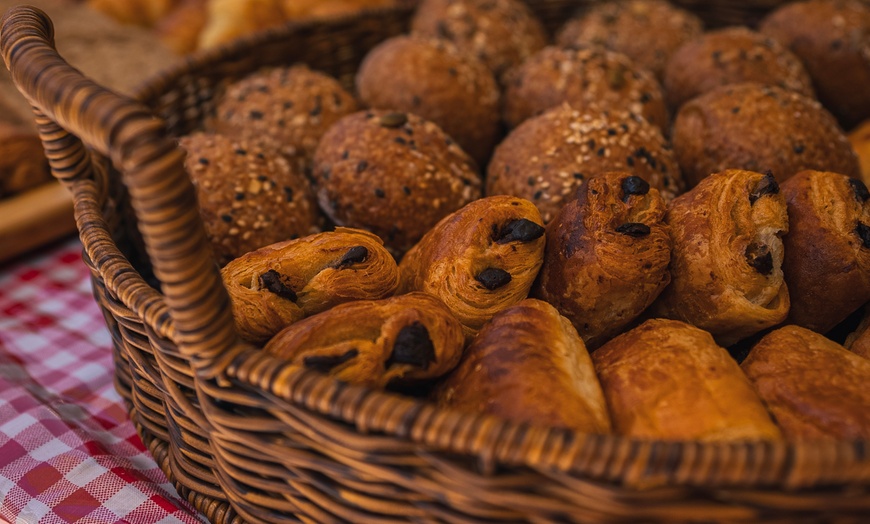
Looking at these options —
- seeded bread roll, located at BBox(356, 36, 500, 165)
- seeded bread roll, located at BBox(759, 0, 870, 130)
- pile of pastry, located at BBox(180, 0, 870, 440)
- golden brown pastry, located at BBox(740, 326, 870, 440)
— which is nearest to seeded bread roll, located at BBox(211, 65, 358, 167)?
pile of pastry, located at BBox(180, 0, 870, 440)

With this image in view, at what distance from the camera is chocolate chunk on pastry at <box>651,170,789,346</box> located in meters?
1.26

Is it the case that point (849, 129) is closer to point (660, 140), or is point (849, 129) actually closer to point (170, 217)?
point (660, 140)

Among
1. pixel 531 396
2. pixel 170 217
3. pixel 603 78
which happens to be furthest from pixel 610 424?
pixel 603 78

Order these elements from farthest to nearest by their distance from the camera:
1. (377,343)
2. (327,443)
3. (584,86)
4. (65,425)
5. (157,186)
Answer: (584,86) → (65,425) → (377,343) → (327,443) → (157,186)

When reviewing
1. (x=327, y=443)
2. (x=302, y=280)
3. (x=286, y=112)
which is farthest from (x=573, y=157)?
(x=327, y=443)

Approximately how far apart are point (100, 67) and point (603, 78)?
2.40 metres

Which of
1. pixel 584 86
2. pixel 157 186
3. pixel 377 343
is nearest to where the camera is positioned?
pixel 157 186

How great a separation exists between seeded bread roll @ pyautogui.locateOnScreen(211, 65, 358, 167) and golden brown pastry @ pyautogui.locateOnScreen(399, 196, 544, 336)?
2.40ft

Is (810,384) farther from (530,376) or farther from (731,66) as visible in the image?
(731,66)

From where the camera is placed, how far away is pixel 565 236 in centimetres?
132

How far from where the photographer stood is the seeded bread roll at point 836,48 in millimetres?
2174

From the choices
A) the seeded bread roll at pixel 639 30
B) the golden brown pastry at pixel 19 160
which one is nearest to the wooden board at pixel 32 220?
the golden brown pastry at pixel 19 160

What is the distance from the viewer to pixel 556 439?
0.83 meters

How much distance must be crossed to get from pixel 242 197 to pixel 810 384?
1.18 metres
